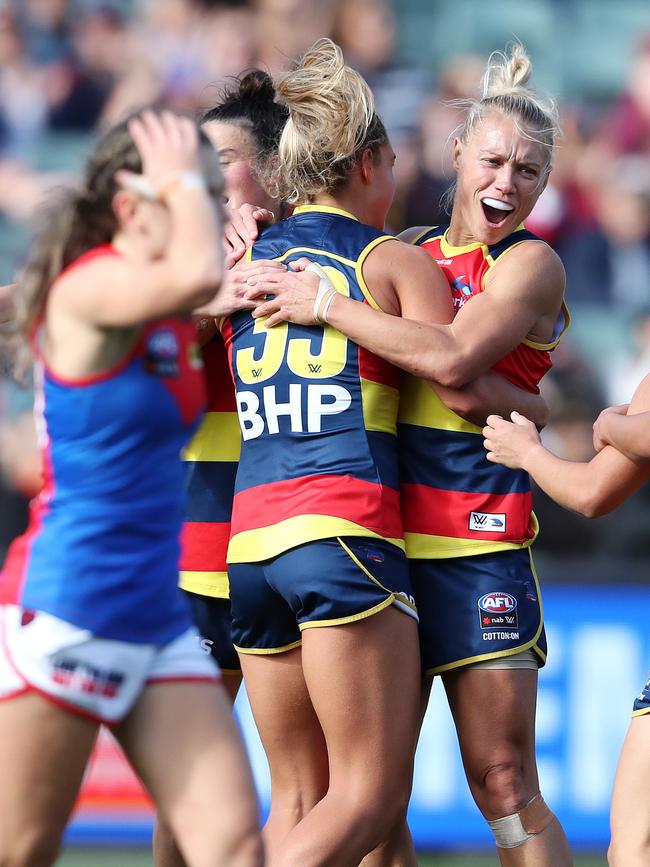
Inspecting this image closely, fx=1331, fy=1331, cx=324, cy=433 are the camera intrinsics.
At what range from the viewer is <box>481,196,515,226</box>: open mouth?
3939 millimetres

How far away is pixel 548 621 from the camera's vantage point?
654 centimetres

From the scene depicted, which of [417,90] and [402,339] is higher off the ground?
[402,339]

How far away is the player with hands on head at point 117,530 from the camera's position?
2.78 m

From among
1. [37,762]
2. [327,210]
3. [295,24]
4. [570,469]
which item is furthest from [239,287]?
[295,24]

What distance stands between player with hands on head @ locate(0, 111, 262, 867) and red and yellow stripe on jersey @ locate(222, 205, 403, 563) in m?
0.73

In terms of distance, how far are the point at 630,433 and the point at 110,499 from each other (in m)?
1.33

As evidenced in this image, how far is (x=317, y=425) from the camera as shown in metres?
3.66

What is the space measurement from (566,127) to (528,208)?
625 cm

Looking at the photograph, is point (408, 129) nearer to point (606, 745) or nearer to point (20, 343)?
point (606, 745)

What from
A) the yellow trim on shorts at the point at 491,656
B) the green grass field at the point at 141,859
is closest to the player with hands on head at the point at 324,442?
the yellow trim on shorts at the point at 491,656

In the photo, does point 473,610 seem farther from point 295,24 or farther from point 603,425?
point 295,24

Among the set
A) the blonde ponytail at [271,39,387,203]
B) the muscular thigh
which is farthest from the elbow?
the muscular thigh

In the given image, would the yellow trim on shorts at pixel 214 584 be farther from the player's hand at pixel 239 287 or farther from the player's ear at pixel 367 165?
the player's ear at pixel 367 165

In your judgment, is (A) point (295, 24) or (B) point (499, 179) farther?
(A) point (295, 24)
